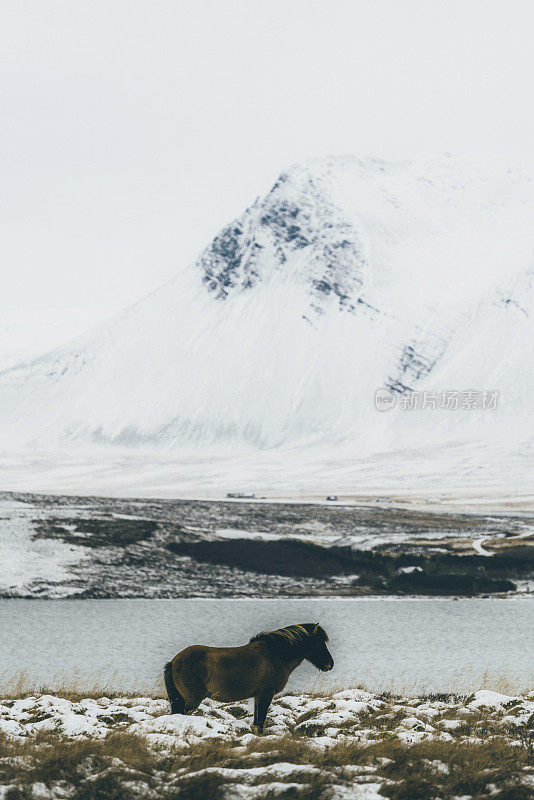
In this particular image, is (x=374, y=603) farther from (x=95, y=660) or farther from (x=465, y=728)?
(x=465, y=728)

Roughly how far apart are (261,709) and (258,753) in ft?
4.56

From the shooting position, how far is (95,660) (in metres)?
34.1

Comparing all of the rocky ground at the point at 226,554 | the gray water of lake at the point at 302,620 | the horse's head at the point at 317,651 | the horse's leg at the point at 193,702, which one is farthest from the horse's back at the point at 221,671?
the rocky ground at the point at 226,554

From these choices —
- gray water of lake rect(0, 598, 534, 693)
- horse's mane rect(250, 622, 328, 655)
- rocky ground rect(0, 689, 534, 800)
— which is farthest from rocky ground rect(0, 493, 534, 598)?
horse's mane rect(250, 622, 328, 655)

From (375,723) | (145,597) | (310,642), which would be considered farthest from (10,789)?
(145,597)

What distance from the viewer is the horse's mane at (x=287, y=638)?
1311 centimetres

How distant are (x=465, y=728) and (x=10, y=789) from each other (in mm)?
8311

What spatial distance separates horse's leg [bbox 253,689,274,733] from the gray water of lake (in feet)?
38.2

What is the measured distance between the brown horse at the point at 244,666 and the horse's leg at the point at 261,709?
0.02 metres

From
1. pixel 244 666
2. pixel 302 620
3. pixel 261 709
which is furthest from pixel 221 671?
pixel 302 620

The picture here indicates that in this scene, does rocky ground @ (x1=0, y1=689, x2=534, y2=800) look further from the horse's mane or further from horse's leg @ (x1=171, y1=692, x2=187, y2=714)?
the horse's mane

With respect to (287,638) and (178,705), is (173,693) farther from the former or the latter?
(287,638)

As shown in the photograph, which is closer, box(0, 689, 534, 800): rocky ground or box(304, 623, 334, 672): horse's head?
box(0, 689, 534, 800): rocky ground

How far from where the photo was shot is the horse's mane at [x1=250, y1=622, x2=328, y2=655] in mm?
13109
